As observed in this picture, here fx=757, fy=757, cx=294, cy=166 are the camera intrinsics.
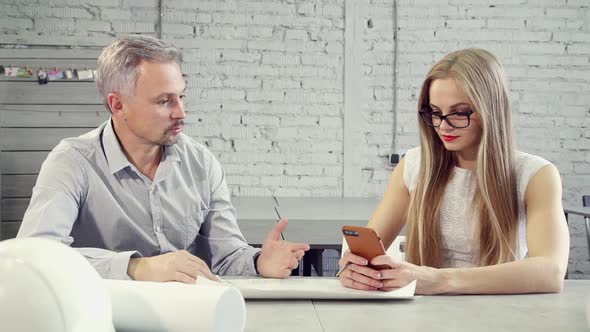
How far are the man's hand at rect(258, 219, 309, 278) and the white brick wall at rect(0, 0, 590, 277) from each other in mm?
3762

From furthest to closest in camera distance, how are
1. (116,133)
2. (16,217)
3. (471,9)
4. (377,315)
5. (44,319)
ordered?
(471,9)
(16,217)
(116,133)
(377,315)
(44,319)

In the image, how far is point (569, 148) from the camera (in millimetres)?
5914

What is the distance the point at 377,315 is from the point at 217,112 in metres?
4.42

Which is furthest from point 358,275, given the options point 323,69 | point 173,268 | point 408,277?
point 323,69

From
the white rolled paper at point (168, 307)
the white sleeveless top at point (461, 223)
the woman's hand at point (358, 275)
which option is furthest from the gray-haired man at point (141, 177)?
the white rolled paper at point (168, 307)

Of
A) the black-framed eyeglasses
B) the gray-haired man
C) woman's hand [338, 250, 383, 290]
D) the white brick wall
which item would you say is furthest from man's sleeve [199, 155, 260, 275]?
the white brick wall

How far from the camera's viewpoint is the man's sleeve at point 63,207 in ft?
6.24

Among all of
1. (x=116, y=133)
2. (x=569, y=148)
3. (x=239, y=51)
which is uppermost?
(x=239, y=51)

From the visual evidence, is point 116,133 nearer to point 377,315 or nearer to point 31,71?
point 377,315

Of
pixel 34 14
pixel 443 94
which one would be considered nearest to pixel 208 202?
pixel 443 94

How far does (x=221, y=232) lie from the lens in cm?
239

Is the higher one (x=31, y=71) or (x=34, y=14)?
(x=34, y=14)

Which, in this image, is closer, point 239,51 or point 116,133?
point 116,133

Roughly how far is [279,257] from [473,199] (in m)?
0.66
